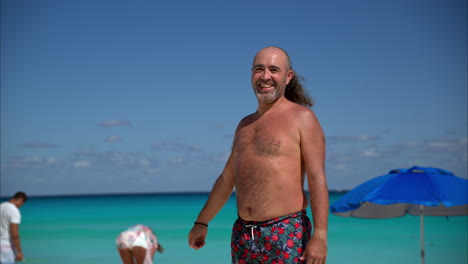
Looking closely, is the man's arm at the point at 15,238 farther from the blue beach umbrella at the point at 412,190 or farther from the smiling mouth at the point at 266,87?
the smiling mouth at the point at 266,87

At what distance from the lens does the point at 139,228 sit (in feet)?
21.4

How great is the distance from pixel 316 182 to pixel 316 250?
306mm

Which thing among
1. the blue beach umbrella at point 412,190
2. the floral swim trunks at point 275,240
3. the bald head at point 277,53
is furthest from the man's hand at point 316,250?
the blue beach umbrella at point 412,190

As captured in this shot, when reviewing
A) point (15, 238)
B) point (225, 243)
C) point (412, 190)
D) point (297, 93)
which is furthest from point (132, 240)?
point (225, 243)

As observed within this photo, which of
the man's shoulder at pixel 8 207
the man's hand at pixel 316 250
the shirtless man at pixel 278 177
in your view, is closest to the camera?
the man's hand at pixel 316 250

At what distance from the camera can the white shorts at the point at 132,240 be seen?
21.0 feet

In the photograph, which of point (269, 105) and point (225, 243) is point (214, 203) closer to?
point (269, 105)

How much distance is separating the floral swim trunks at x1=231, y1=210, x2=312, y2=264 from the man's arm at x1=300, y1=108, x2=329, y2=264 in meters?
0.09

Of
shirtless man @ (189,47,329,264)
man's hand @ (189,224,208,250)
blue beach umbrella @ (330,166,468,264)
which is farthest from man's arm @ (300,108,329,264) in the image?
blue beach umbrella @ (330,166,468,264)

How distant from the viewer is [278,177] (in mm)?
2705

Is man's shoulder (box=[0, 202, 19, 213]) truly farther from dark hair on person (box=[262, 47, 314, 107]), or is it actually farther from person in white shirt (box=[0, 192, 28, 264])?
dark hair on person (box=[262, 47, 314, 107])

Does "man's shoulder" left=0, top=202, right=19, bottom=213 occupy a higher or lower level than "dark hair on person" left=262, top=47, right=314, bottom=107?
lower

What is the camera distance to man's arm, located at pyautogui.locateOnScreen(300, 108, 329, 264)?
253 centimetres

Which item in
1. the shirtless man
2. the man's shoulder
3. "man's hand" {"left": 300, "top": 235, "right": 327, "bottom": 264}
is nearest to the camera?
"man's hand" {"left": 300, "top": 235, "right": 327, "bottom": 264}
